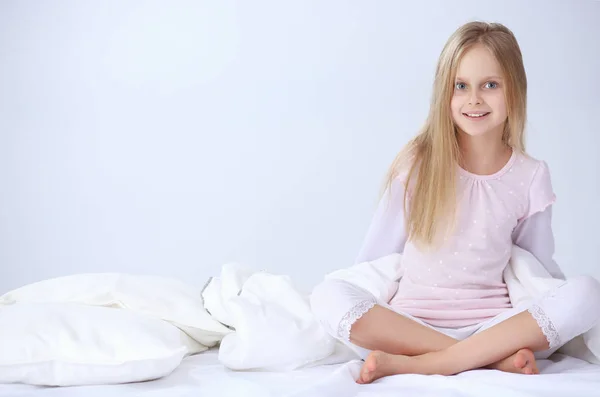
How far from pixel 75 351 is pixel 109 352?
6 cm

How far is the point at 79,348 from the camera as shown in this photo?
4.80ft

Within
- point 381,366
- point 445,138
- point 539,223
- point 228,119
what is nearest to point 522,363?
point 381,366

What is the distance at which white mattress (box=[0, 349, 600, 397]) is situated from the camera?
136cm

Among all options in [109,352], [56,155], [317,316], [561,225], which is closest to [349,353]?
[317,316]

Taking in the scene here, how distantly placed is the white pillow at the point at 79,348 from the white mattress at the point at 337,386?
0.02m

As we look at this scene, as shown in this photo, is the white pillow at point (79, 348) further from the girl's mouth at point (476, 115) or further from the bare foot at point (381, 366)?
the girl's mouth at point (476, 115)

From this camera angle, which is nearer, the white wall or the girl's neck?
the girl's neck

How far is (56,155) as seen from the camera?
11.4 feet

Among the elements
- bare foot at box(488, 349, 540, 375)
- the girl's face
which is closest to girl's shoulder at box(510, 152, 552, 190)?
the girl's face

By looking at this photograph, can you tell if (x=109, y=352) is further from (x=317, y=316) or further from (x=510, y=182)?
(x=510, y=182)

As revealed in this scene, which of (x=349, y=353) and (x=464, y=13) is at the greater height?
(x=464, y=13)

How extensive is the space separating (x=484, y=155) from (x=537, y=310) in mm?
457

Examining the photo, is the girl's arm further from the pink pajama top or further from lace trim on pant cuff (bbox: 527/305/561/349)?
lace trim on pant cuff (bbox: 527/305/561/349)

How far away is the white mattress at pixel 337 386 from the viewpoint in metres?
1.36
